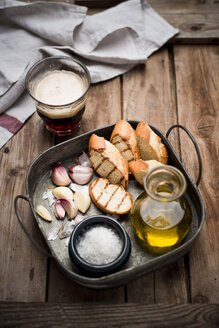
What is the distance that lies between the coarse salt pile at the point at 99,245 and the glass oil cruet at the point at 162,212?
0.22 feet

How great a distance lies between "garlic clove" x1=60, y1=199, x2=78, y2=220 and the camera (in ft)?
3.41

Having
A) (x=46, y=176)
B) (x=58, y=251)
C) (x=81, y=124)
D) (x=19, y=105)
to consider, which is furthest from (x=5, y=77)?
→ (x=58, y=251)

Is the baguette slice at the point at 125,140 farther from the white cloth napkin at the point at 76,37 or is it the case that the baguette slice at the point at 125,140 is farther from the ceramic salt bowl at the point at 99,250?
the white cloth napkin at the point at 76,37

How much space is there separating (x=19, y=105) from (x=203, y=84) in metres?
0.64

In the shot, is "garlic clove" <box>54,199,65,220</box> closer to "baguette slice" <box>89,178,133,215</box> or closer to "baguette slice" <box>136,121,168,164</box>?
"baguette slice" <box>89,178,133,215</box>

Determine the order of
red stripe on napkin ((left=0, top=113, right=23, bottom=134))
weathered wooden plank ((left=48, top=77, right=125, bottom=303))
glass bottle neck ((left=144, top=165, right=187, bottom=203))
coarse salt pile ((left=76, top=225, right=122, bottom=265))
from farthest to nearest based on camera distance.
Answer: red stripe on napkin ((left=0, top=113, right=23, bottom=134)), weathered wooden plank ((left=48, top=77, right=125, bottom=303)), coarse salt pile ((left=76, top=225, right=122, bottom=265)), glass bottle neck ((left=144, top=165, right=187, bottom=203))

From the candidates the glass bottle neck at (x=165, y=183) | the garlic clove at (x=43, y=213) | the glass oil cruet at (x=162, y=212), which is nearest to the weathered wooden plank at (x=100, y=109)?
the garlic clove at (x=43, y=213)

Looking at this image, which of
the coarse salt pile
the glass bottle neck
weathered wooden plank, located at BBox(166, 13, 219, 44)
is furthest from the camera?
weathered wooden plank, located at BBox(166, 13, 219, 44)

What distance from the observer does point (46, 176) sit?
1.11 m

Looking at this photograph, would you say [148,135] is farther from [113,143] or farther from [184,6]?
[184,6]

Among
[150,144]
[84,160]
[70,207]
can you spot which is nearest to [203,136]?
[150,144]

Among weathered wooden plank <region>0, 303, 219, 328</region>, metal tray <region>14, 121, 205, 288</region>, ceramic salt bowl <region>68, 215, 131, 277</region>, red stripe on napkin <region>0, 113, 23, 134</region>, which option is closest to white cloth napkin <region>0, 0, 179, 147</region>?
red stripe on napkin <region>0, 113, 23, 134</region>

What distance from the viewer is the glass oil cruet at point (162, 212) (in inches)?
33.0

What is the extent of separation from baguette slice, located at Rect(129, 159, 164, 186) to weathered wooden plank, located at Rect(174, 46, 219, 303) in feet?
0.65
